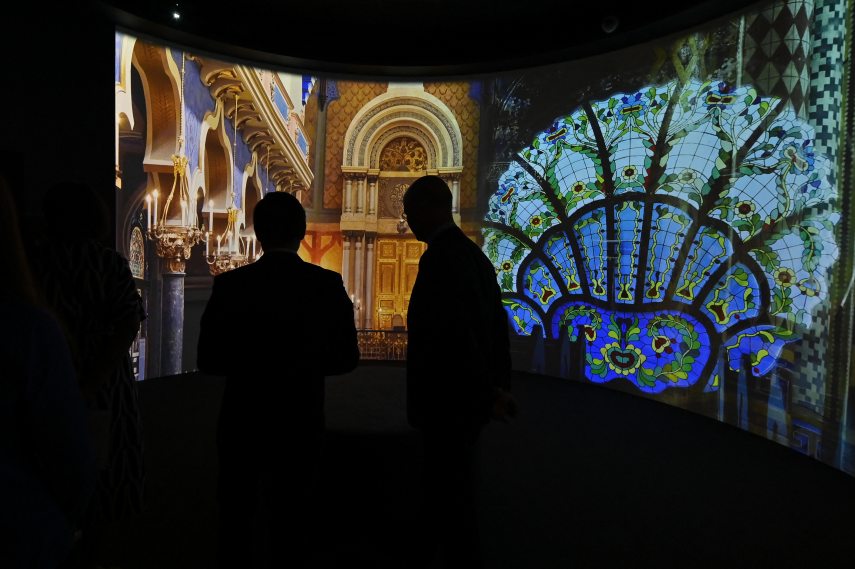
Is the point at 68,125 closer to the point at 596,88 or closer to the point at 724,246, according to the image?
the point at 596,88

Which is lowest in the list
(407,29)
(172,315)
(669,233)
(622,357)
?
(622,357)

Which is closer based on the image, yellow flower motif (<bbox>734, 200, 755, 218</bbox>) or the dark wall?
the dark wall

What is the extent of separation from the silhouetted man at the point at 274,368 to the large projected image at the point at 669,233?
3401 millimetres

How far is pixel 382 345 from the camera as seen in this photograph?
670 centimetres

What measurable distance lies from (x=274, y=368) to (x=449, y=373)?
1.71 feet

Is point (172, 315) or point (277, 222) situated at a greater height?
point (277, 222)

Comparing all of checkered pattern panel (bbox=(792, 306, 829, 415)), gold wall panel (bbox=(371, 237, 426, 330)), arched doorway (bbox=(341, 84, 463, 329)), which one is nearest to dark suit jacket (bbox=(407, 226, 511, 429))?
checkered pattern panel (bbox=(792, 306, 829, 415))

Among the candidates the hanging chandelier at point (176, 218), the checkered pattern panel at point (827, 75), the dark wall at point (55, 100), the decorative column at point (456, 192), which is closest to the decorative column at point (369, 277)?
the decorative column at point (456, 192)

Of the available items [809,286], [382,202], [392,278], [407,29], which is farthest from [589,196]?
[382,202]

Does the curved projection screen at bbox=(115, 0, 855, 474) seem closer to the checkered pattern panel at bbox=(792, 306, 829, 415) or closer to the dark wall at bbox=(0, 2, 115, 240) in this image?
the checkered pattern panel at bbox=(792, 306, 829, 415)

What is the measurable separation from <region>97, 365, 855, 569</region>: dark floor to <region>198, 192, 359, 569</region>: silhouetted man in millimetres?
648

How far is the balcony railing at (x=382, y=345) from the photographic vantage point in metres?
6.64

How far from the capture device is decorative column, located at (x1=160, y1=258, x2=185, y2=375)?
5.34 m

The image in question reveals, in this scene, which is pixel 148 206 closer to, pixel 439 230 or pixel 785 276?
pixel 439 230
